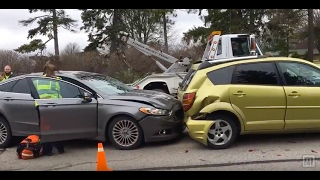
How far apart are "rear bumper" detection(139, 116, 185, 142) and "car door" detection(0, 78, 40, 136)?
6.87 feet

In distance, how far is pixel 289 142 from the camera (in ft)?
18.0

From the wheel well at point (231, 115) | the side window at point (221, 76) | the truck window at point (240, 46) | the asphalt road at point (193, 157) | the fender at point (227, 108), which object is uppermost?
the truck window at point (240, 46)

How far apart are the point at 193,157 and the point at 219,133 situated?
716 millimetres

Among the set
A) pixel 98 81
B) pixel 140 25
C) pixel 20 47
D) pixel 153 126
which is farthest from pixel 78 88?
pixel 140 25

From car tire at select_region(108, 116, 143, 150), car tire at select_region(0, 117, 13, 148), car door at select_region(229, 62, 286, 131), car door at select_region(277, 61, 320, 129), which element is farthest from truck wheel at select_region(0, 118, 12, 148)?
car door at select_region(277, 61, 320, 129)

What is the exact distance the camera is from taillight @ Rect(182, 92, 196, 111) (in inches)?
219

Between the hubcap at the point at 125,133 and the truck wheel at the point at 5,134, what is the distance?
2.22 meters

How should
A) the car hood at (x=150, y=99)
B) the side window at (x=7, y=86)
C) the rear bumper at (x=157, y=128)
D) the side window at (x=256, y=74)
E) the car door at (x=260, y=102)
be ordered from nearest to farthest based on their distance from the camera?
the car door at (x=260, y=102), the side window at (x=256, y=74), the rear bumper at (x=157, y=128), the car hood at (x=150, y=99), the side window at (x=7, y=86)

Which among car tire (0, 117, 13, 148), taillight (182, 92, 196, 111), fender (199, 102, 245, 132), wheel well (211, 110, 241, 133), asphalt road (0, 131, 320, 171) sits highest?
taillight (182, 92, 196, 111)

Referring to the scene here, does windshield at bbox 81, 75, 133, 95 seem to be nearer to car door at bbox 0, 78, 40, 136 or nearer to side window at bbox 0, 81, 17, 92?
car door at bbox 0, 78, 40, 136

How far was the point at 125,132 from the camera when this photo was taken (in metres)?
5.64

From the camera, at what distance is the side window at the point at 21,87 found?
5974 mm

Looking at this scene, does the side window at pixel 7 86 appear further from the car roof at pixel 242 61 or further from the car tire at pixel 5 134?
the car roof at pixel 242 61

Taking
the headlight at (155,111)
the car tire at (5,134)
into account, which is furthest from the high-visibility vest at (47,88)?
the headlight at (155,111)
